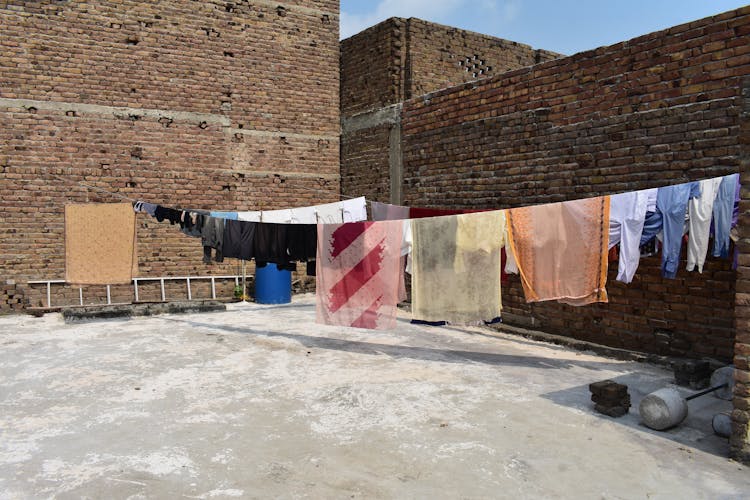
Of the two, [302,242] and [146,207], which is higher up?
[146,207]

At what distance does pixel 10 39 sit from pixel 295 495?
10.1m

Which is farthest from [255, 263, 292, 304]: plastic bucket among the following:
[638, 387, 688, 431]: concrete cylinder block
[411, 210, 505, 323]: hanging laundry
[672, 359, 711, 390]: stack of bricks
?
[638, 387, 688, 431]: concrete cylinder block

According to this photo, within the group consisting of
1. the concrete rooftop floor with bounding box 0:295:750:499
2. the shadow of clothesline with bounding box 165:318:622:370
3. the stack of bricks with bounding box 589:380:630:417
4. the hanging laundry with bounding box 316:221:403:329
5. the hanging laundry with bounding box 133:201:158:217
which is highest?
the hanging laundry with bounding box 133:201:158:217

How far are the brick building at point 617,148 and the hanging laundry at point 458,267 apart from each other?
2054 millimetres

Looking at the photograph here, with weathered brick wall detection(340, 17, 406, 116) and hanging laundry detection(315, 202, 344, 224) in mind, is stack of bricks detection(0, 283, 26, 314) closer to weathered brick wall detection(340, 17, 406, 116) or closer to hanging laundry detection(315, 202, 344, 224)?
hanging laundry detection(315, 202, 344, 224)

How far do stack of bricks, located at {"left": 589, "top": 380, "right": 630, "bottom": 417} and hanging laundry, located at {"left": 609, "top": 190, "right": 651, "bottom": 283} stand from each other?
109 centimetres

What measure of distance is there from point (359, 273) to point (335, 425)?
234 centimetres

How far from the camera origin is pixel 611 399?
461 cm

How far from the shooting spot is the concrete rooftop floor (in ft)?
11.5

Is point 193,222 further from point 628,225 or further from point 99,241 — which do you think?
point 628,225

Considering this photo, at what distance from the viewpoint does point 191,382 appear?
5.67m

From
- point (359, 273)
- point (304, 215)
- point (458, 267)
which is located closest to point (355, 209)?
point (304, 215)

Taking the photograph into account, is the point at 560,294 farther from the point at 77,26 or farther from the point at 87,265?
the point at 77,26

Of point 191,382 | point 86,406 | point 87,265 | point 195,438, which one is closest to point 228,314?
point 87,265
